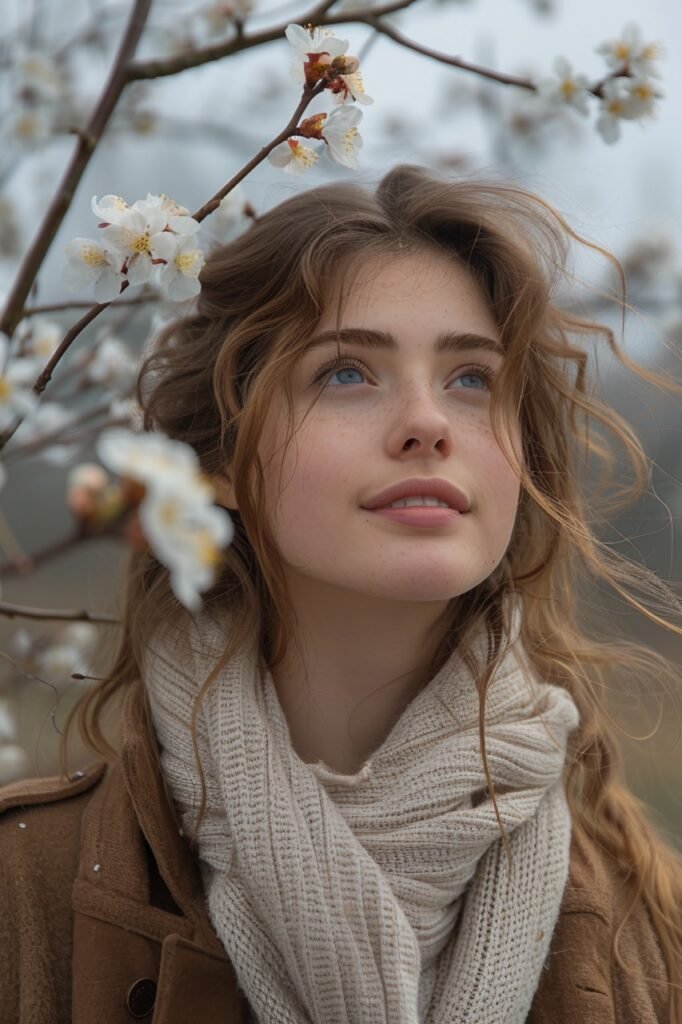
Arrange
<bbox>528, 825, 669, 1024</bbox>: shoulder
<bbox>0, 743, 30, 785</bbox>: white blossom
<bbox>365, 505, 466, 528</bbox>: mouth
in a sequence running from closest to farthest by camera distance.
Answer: <bbox>365, 505, 466, 528</bbox>: mouth, <bbox>528, 825, 669, 1024</bbox>: shoulder, <bbox>0, 743, 30, 785</bbox>: white blossom

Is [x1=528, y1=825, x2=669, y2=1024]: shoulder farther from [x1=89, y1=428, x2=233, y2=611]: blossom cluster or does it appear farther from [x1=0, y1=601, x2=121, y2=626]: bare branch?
[x1=89, y1=428, x2=233, y2=611]: blossom cluster

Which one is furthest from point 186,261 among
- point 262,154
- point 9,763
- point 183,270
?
point 9,763

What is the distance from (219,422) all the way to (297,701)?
0.37 m

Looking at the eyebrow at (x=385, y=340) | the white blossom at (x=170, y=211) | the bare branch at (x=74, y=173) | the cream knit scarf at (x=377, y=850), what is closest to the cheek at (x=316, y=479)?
the eyebrow at (x=385, y=340)

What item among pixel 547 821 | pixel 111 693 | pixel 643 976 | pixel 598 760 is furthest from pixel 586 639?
pixel 111 693

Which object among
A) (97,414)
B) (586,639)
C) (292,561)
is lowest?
(586,639)

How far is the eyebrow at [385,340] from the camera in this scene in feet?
4.15

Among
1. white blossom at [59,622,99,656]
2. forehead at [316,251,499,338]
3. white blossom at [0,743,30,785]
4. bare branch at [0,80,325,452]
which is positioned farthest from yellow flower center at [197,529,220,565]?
white blossom at [59,622,99,656]

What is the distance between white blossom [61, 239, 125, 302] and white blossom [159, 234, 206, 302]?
45 mm

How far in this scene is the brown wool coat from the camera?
4.08 ft

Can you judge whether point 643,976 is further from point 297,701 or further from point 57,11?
point 57,11

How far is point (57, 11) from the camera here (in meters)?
1.75

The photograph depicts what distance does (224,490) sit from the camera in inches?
54.2

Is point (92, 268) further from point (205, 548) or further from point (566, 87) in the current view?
point (566, 87)
